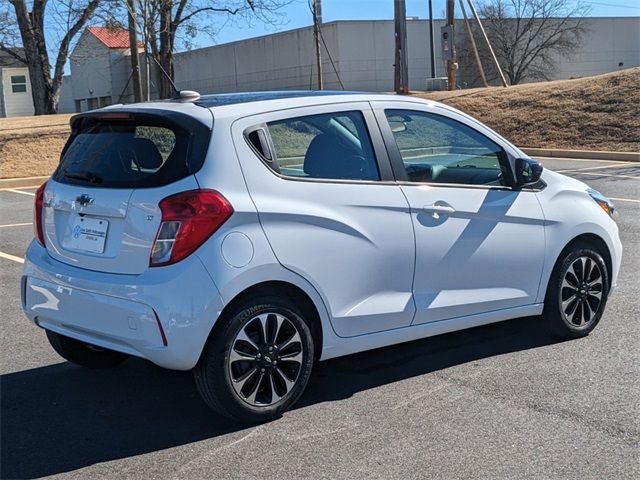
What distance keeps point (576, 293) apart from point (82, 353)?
133 inches

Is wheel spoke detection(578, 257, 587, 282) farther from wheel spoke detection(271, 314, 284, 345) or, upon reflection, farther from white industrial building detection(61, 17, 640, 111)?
white industrial building detection(61, 17, 640, 111)

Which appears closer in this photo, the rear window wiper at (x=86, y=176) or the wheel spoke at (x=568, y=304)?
the rear window wiper at (x=86, y=176)

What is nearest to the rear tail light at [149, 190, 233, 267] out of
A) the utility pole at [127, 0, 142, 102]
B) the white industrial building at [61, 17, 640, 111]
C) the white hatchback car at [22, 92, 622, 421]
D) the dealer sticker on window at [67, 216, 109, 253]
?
the white hatchback car at [22, 92, 622, 421]

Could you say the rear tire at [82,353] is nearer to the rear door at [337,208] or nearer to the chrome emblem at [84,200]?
the chrome emblem at [84,200]

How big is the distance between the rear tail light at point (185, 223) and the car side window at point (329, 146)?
2.08 feet

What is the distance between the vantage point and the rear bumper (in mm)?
3715

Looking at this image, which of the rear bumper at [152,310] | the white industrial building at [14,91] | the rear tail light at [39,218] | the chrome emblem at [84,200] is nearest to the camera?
the rear bumper at [152,310]

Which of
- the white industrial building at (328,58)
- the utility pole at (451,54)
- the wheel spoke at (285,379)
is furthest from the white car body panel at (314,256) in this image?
the white industrial building at (328,58)

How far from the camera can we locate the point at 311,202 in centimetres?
416

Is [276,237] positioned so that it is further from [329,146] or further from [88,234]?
[88,234]

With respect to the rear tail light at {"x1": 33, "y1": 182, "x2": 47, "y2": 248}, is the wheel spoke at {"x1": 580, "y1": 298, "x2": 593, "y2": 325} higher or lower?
lower

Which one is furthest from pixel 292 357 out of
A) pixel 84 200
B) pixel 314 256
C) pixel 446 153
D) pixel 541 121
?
pixel 541 121

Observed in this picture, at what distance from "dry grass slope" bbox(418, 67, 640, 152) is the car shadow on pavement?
49.1ft

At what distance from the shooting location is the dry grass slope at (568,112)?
19906 mm
